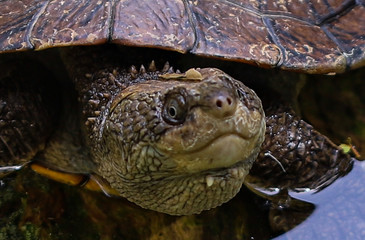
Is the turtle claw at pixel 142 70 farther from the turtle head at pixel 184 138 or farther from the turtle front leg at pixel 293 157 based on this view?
the turtle front leg at pixel 293 157

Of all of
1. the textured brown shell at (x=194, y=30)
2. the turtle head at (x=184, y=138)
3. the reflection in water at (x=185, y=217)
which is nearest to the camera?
the turtle head at (x=184, y=138)

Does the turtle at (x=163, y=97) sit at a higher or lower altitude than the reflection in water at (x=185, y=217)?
higher

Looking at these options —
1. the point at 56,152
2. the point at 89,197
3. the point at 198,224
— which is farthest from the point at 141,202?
the point at 56,152

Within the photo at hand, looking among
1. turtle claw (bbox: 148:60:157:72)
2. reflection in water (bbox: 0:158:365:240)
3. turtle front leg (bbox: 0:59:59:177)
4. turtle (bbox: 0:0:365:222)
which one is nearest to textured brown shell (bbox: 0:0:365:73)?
turtle (bbox: 0:0:365:222)

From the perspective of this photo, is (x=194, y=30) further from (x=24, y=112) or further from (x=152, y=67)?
(x=24, y=112)

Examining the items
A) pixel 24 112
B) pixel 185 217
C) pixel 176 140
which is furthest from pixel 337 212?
pixel 24 112

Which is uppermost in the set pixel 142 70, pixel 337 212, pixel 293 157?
pixel 142 70

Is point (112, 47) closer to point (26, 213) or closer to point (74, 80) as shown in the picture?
point (74, 80)

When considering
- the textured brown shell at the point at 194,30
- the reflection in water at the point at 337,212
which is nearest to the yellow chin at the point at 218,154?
the textured brown shell at the point at 194,30

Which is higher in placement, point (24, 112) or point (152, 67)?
point (152, 67)
